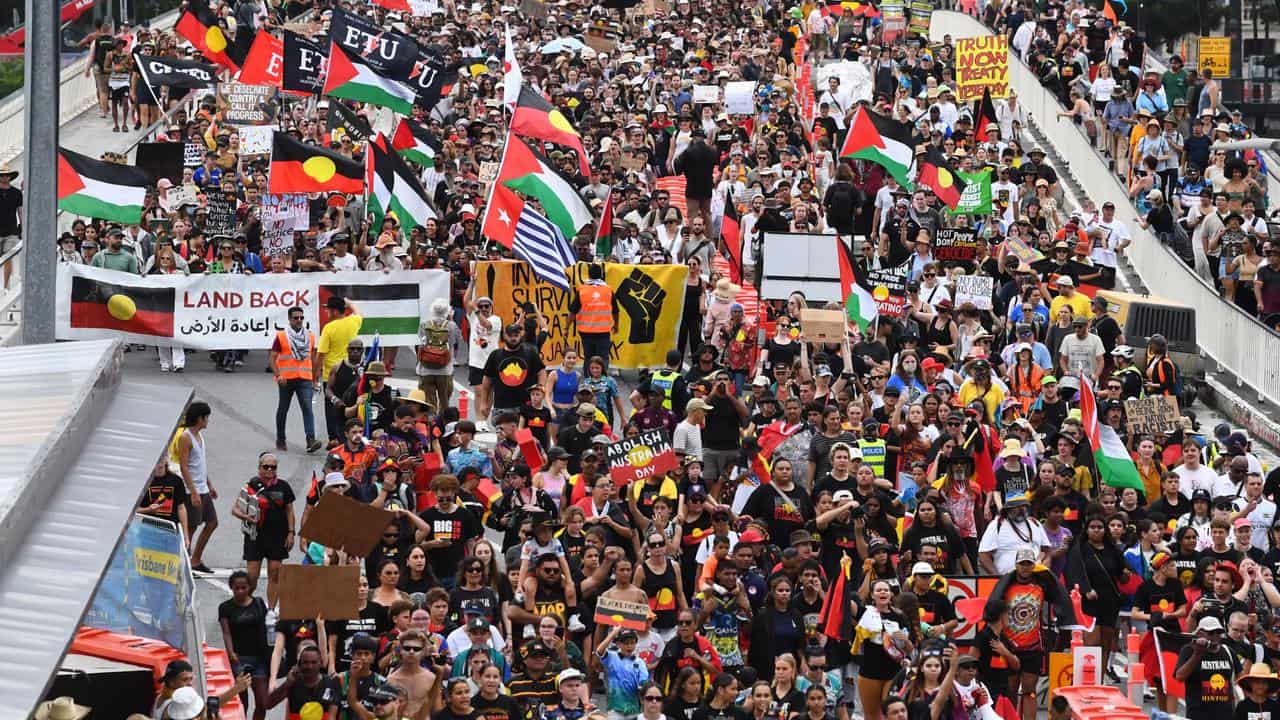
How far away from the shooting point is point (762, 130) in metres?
33.3

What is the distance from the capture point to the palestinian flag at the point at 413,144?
28.9 meters

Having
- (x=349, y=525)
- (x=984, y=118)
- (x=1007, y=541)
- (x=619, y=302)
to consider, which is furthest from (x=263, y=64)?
(x=1007, y=541)

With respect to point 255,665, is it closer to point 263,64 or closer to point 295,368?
point 295,368

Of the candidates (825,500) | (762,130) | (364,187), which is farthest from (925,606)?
(762,130)

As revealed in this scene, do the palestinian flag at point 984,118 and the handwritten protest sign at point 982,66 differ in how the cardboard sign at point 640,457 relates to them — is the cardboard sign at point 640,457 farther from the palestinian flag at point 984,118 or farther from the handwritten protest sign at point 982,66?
the handwritten protest sign at point 982,66

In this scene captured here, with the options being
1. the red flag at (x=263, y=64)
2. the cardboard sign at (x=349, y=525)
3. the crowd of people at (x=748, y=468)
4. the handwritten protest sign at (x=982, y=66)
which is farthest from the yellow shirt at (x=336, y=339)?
the handwritten protest sign at (x=982, y=66)

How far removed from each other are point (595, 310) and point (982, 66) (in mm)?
12678

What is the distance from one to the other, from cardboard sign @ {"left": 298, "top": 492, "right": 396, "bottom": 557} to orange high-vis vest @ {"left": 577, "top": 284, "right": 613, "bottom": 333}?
782 centimetres

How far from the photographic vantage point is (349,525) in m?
16.6

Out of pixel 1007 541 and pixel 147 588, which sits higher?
pixel 147 588

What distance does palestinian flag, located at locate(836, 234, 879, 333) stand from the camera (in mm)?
23531

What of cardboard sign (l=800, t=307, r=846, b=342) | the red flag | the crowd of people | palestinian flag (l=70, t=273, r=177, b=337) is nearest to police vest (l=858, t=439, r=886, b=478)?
the crowd of people

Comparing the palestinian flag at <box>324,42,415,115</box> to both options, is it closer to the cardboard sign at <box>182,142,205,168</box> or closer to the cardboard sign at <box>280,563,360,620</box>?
the cardboard sign at <box>182,142,205,168</box>

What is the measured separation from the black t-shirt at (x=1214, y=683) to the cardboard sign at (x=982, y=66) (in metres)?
19.5
